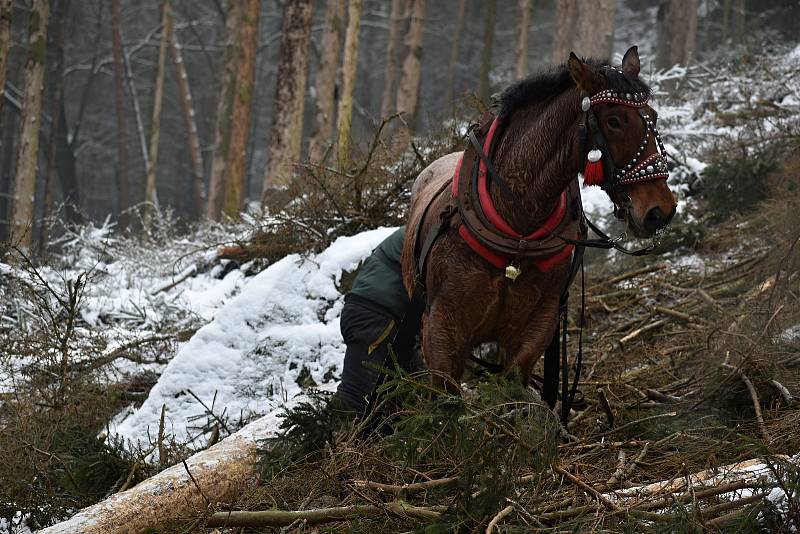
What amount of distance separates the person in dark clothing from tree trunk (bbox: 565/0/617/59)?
8774 millimetres

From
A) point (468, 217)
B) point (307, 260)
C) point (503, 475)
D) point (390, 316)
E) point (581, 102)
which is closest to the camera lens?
point (503, 475)

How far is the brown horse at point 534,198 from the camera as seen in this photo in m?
3.27

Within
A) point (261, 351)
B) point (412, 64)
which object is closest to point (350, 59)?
point (412, 64)

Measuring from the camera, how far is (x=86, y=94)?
90.3 feet

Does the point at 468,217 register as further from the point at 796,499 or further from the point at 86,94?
the point at 86,94

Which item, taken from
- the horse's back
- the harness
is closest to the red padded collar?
the harness

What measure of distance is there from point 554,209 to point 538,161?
242mm

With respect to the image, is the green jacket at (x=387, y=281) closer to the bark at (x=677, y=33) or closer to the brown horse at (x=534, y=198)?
the brown horse at (x=534, y=198)

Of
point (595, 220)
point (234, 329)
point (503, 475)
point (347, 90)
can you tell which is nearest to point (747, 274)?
point (595, 220)

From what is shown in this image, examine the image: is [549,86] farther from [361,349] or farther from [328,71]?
[328,71]

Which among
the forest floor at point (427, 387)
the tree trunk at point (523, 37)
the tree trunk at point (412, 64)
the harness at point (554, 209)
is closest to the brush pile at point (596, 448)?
the forest floor at point (427, 387)

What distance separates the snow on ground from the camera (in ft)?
19.5

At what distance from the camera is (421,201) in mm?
4336

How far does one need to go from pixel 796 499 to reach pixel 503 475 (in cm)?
93
